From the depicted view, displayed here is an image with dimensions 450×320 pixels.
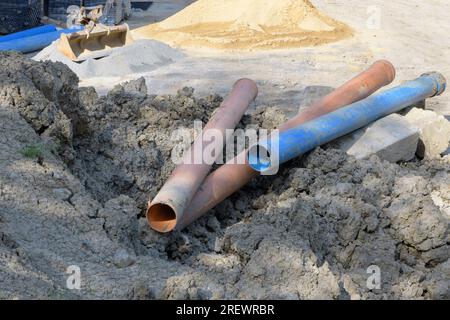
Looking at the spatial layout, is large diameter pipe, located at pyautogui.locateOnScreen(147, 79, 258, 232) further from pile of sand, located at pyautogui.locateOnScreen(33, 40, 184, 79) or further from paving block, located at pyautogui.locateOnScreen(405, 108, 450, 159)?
pile of sand, located at pyautogui.locateOnScreen(33, 40, 184, 79)

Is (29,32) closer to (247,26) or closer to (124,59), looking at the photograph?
(124,59)

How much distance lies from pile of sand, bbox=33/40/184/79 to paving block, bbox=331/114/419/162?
5.07 meters

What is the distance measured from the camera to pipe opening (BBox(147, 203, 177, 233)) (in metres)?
6.09

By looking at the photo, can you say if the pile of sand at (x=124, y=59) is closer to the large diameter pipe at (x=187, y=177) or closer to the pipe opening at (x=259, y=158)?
the large diameter pipe at (x=187, y=177)

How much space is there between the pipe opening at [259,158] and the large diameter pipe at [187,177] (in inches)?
15.2

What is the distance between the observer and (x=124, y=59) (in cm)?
1218

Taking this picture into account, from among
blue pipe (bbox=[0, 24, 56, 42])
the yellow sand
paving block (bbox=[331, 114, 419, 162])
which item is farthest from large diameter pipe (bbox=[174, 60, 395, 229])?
blue pipe (bbox=[0, 24, 56, 42])

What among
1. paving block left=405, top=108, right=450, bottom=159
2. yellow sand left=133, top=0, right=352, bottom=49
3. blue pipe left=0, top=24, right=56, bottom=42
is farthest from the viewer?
yellow sand left=133, top=0, right=352, bottom=49

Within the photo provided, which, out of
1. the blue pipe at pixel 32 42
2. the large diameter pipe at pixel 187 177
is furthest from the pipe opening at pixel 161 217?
the blue pipe at pixel 32 42

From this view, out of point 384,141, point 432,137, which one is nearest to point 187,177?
point 384,141

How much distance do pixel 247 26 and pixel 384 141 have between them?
7647 mm

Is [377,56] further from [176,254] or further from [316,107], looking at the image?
[176,254]

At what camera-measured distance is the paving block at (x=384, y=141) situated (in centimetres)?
758
